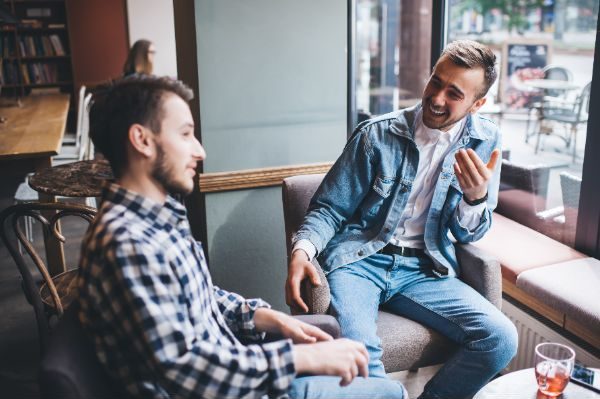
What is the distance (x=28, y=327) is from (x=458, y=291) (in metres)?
2.16

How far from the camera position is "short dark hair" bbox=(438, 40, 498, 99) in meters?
2.00

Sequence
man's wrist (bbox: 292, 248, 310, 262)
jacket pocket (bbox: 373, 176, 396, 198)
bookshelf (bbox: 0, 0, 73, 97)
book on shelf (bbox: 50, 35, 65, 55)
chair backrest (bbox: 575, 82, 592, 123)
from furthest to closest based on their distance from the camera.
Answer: book on shelf (bbox: 50, 35, 65, 55), bookshelf (bbox: 0, 0, 73, 97), chair backrest (bbox: 575, 82, 592, 123), jacket pocket (bbox: 373, 176, 396, 198), man's wrist (bbox: 292, 248, 310, 262)

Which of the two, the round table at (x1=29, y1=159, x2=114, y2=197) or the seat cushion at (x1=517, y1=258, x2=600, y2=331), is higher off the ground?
the round table at (x1=29, y1=159, x2=114, y2=197)

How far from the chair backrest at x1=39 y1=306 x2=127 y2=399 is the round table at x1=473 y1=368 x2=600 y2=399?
91 centimetres

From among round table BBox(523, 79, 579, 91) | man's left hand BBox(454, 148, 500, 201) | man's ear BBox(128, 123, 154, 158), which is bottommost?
man's left hand BBox(454, 148, 500, 201)

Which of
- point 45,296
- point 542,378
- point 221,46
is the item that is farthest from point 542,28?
point 45,296

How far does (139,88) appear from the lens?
1242 mm

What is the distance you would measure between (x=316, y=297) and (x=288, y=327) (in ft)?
1.39

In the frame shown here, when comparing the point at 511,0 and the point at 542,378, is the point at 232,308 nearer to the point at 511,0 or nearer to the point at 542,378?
the point at 542,378

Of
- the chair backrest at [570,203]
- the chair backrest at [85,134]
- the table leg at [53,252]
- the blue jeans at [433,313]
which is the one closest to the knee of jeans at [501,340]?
the blue jeans at [433,313]

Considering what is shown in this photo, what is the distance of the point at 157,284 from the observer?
3.64ft

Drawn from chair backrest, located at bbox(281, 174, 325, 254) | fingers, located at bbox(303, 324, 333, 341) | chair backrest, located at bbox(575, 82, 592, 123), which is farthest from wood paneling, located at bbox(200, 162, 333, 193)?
fingers, located at bbox(303, 324, 333, 341)

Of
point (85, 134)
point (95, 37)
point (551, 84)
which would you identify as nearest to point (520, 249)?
point (551, 84)

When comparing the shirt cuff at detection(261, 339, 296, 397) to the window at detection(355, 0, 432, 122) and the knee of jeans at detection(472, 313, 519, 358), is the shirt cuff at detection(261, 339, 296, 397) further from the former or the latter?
the window at detection(355, 0, 432, 122)
